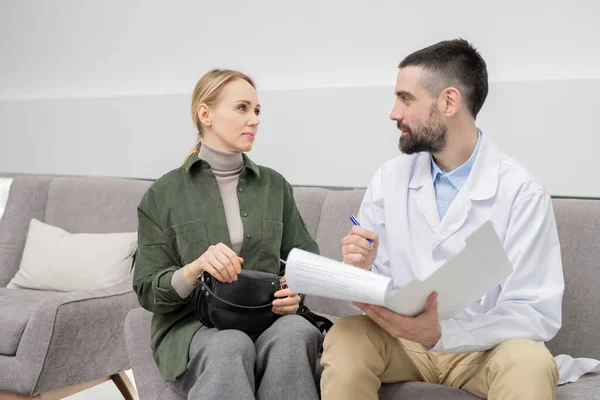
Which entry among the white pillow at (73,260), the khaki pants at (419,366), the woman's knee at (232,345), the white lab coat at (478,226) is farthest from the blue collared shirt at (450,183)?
the white pillow at (73,260)

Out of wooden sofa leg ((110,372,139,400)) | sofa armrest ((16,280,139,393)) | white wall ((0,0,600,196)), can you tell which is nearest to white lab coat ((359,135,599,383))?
white wall ((0,0,600,196))

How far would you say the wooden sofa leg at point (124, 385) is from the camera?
299 cm

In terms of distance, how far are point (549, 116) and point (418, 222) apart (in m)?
0.95

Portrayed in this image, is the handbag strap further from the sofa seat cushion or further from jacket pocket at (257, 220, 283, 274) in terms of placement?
the sofa seat cushion

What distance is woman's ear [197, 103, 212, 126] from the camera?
221 cm

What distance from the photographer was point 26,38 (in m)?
4.25

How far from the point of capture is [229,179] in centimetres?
221

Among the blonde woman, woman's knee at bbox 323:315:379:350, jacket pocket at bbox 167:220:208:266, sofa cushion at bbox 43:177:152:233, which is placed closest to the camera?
woman's knee at bbox 323:315:379:350

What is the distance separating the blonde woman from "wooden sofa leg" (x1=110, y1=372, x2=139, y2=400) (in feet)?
3.39

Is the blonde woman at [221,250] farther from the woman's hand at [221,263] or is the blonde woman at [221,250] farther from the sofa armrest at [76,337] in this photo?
the sofa armrest at [76,337]

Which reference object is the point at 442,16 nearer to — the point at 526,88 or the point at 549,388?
the point at 526,88

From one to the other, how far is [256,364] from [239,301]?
16cm

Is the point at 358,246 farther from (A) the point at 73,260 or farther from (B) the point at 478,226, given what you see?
(A) the point at 73,260

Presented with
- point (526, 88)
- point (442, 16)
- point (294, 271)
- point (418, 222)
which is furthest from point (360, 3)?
point (294, 271)
